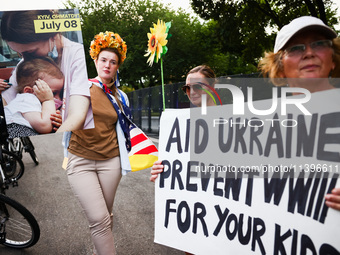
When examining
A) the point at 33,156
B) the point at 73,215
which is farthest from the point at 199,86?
the point at 33,156

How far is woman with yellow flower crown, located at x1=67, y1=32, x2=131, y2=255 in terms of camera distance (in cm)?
227

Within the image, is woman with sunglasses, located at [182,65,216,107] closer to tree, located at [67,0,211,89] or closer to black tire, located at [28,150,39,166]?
black tire, located at [28,150,39,166]

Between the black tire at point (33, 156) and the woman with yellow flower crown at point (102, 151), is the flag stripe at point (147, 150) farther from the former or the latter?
→ the black tire at point (33, 156)

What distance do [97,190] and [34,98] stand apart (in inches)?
35.9

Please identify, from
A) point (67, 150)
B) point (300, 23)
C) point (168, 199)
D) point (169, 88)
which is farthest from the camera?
point (169, 88)

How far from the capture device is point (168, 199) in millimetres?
1778

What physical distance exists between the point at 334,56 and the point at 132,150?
1840 millimetres

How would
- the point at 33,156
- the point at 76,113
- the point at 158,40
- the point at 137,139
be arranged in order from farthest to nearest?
1. the point at 33,156
2. the point at 137,139
3. the point at 158,40
4. the point at 76,113

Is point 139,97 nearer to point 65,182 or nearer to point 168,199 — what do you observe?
point 65,182

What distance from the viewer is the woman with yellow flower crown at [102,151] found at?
2266 mm

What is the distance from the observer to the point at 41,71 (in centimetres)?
193

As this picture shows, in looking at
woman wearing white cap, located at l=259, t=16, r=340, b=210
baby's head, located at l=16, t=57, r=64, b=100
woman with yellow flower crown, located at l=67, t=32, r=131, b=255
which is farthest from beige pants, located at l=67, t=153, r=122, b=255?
woman wearing white cap, located at l=259, t=16, r=340, b=210

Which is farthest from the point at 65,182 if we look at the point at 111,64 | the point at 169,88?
the point at 169,88

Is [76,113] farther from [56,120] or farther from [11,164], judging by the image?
[11,164]
